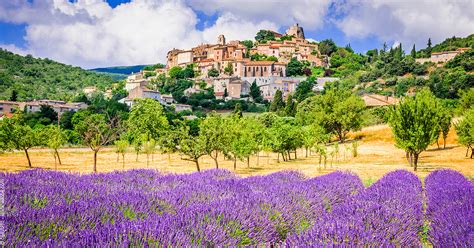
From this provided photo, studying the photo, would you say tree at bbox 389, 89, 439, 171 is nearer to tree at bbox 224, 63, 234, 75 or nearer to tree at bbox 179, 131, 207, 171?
tree at bbox 179, 131, 207, 171

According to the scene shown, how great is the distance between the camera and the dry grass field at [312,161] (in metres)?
26.5

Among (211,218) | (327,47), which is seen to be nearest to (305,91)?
(327,47)

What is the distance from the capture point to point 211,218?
4.93m

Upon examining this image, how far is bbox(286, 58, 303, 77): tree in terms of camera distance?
14150cm

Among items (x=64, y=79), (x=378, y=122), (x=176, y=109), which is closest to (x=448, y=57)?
(x=378, y=122)

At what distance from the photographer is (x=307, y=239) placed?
4219 mm

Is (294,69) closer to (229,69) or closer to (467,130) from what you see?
(229,69)

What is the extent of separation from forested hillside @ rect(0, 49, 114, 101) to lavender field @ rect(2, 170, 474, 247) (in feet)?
381

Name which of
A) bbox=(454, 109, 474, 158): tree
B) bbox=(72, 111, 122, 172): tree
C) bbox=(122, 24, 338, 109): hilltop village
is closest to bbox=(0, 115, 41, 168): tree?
bbox=(72, 111, 122, 172): tree

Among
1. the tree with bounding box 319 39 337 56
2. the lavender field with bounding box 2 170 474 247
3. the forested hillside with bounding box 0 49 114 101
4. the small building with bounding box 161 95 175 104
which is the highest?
the tree with bounding box 319 39 337 56

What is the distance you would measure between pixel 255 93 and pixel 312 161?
90.6 m

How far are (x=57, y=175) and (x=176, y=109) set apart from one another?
101 metres

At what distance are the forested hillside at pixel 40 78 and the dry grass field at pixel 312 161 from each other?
274 feet

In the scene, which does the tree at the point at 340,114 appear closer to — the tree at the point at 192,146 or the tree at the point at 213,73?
the tree at the point at 192,146
